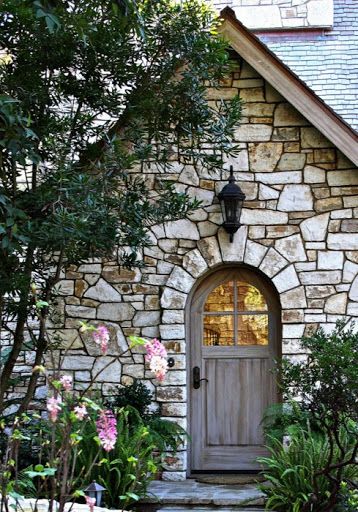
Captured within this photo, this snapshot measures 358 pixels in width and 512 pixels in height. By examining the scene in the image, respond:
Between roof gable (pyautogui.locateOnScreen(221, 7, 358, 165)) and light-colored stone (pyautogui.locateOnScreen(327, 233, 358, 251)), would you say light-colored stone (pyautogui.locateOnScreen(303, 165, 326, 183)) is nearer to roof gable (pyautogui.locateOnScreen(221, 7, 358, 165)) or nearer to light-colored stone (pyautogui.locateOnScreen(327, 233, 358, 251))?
roof gable (pyautogui.locateOnScreen(221, 7, 358, 165))

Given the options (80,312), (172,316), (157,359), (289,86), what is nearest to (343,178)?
(289,86)

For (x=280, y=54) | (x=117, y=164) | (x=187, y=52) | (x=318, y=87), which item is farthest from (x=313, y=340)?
(x=280, y=54)

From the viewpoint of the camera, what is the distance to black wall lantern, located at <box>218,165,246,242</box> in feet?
28.6

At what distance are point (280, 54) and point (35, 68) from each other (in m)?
6.20

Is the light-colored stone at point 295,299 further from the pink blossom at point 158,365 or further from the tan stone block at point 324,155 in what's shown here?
the pink blossom at point 158,365

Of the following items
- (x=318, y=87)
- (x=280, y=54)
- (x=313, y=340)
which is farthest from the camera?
(x=280, y=54)

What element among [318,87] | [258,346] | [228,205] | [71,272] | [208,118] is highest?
[318,87]

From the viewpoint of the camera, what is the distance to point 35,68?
7527 millimetres

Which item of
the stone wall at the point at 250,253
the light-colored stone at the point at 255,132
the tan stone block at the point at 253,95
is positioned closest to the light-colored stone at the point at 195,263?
the stone wall at the point at 250,253

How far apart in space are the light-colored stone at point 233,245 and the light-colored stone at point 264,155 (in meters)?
0.65

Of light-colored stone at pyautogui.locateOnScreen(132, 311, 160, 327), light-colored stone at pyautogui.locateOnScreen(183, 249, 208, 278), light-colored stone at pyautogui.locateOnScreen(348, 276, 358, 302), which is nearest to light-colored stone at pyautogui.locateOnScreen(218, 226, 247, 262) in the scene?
light-colored stone at pyautogui.locateOnScreen(183, 249, 208, 278)

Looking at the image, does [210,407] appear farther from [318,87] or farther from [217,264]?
[318,87]

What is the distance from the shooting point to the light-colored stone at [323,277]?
8.79 metres

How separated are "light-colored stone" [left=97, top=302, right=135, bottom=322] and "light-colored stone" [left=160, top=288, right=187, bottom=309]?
338 mm
